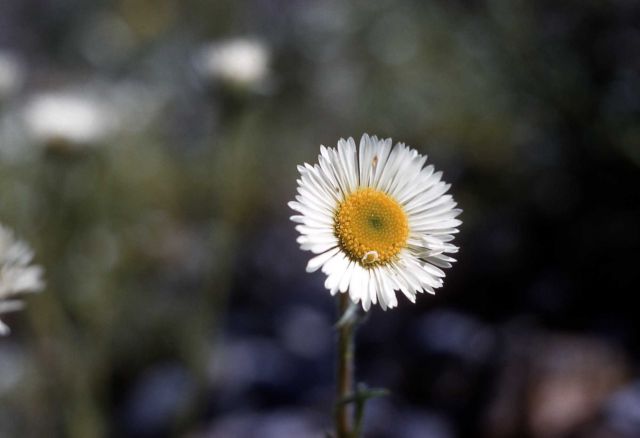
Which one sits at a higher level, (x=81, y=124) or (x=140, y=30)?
(x=140, y=30)

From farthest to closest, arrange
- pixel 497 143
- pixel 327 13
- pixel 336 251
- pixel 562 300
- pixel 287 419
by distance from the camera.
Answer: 1. pixel 327 13
2. pixel 497 143
3. pixel 562 300
4. pixel 287 419
5. pixel 336 251

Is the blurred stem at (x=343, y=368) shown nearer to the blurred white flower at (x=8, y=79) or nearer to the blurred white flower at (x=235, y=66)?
the blurred white flower at (x=235, y=66)

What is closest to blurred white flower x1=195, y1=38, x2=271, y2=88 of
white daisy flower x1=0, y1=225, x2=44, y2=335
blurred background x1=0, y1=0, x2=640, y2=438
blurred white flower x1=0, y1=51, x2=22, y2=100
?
blurred background x1=0, y1=0, x2=640, y2=438

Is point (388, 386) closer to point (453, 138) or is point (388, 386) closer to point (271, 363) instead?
point (271, 363)

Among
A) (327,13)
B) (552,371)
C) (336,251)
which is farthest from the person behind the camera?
(327,13)

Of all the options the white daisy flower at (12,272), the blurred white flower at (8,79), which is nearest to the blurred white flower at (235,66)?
the blurred white flower at (8,79)

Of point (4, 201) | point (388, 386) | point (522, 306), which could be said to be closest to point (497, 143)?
point (522, 306)

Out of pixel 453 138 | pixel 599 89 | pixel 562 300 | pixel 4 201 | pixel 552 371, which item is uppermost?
pixel 453 138
